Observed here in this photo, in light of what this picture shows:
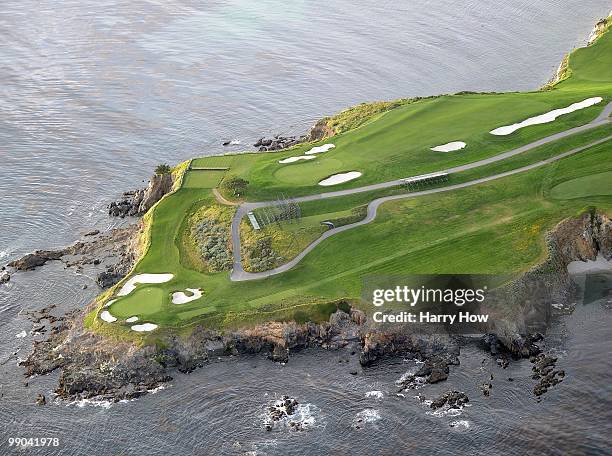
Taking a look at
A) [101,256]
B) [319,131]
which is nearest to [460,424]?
[101,256]

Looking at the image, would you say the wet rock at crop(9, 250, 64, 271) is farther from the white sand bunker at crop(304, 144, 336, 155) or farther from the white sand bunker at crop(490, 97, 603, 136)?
the white sand bunker at crop(490, 97, 603, 136)

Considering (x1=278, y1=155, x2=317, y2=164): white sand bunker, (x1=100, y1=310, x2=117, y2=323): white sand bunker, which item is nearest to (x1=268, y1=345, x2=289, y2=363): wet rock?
(x1=100, y1=310, x2=117, y2=323): white sand bunker

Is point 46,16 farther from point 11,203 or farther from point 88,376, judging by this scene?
point 88,376

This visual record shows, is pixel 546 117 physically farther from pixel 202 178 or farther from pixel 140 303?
pixel 140 303

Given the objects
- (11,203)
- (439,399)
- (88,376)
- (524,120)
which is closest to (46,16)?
(11,203)

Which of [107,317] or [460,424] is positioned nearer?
[460,424]

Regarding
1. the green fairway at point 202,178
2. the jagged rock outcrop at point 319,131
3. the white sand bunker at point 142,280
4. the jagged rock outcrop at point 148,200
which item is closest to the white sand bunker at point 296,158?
the green fairway at point 202,178

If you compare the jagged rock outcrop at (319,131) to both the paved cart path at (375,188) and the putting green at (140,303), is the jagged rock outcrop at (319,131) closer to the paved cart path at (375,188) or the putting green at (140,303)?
the paved cart path at (375,188)
